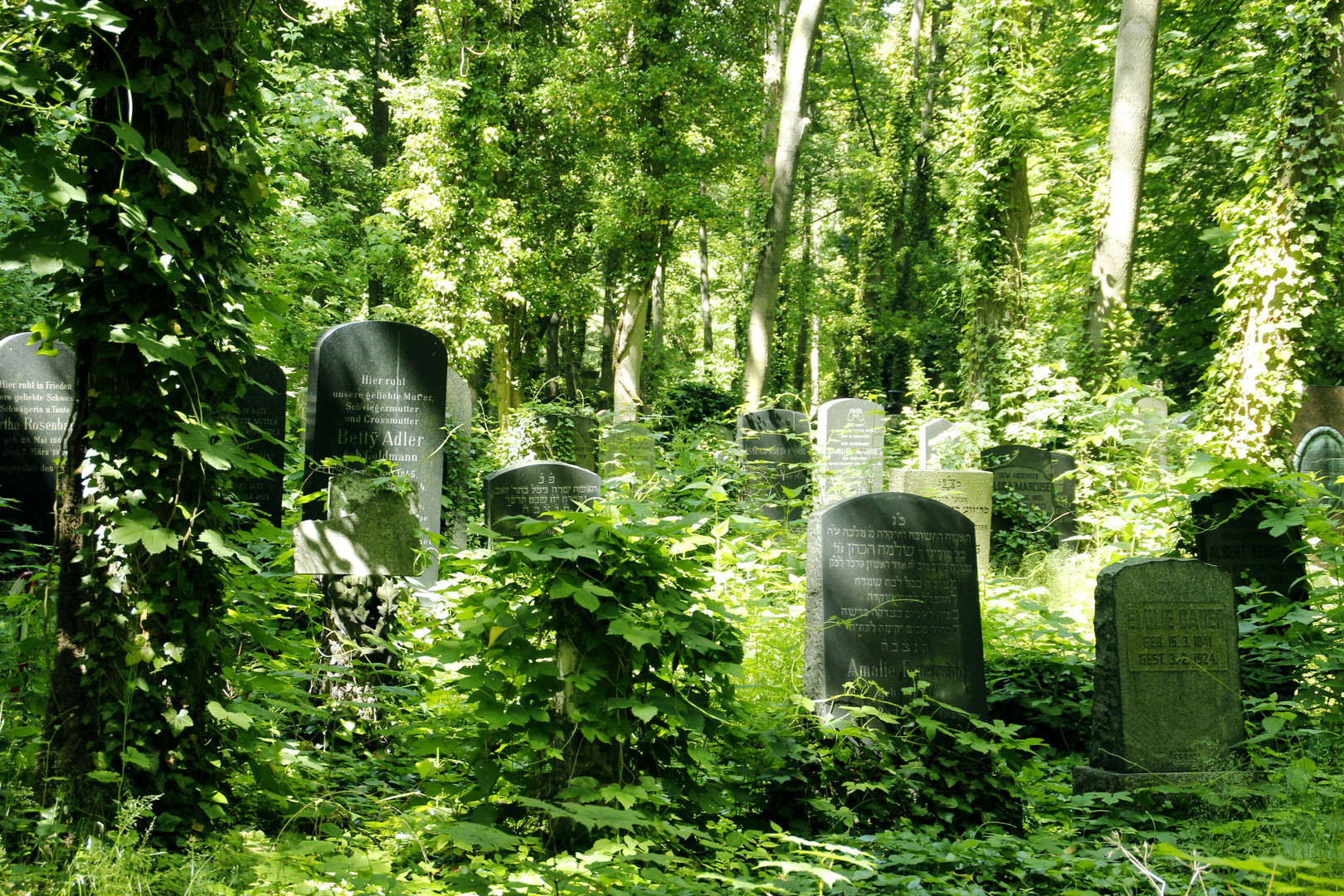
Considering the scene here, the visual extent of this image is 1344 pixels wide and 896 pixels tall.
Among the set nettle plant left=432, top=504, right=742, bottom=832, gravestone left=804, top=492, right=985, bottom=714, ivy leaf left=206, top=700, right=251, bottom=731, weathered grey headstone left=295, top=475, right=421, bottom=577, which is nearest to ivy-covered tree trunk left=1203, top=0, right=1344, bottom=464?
gravestone left=804, top=492, right=985, bottom=714

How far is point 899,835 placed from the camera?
364cm

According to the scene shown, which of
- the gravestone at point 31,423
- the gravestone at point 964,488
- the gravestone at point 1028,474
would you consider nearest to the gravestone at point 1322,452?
the gravestone at point 1028,474

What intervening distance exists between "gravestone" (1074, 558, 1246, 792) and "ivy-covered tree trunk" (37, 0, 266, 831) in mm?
4117

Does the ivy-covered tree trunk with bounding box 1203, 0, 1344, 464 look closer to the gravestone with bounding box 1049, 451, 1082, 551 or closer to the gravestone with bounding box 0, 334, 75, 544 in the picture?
the gravestone with bounding box 1049, 451, 1082, 551

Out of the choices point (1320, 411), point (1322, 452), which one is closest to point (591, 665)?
point (1322, 452)

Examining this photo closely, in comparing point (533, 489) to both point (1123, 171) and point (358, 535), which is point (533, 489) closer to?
point (358, 535)

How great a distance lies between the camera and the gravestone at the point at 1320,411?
11.3 m

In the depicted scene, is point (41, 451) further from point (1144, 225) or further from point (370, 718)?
point (1144, 225)

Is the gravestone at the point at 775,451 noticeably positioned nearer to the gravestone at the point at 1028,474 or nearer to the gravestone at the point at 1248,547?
the gravestone at the point at 1028,474

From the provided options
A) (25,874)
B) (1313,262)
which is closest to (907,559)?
(25,874)

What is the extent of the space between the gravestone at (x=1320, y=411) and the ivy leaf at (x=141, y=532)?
1304 centimetres

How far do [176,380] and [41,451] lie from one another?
496cm

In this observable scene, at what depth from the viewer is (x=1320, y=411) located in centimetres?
1129

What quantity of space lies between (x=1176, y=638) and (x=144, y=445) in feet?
15.7
